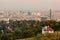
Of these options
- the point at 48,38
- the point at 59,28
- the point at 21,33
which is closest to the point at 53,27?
the point at 59,28

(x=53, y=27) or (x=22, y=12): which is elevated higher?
(x=53, y=27)

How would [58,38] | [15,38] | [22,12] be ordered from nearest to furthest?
[58,38], [15,38], [22,12]

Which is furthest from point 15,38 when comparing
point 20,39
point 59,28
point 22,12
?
point 22,12

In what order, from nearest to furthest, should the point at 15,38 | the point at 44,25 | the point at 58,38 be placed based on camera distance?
the point at 58,38 → the point at 15,38 → the point at 44,25

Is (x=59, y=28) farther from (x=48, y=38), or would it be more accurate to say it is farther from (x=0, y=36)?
(x=48, y=38)

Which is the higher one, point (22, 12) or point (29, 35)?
point (29, 35)

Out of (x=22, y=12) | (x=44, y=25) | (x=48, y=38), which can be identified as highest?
(x=48, y=38)

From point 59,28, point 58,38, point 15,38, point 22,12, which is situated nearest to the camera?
point 58,38

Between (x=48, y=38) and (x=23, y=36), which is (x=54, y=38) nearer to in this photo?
(x=48, y=38)

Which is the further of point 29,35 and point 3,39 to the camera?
point 29,35
